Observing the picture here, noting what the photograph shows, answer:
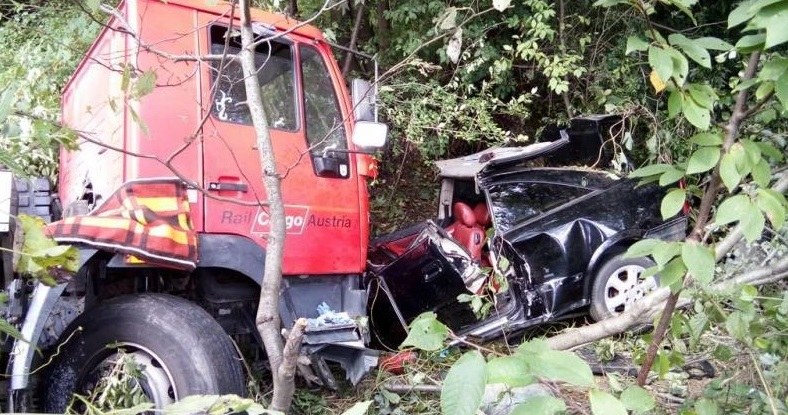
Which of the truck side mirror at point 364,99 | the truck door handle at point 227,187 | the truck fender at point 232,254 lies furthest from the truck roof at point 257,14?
the truck fender at point 232,254

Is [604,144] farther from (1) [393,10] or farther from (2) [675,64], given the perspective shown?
(2) [675,64]

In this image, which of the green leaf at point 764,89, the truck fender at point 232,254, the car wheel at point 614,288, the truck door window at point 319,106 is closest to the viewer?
the green leaf at point 764,89

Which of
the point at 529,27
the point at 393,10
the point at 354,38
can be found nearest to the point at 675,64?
the point at 529,27

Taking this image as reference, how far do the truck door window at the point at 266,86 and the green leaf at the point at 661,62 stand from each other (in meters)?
2.24

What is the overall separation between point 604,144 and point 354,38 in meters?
3.32

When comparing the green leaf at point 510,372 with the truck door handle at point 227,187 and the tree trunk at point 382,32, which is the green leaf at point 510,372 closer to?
the truck door handle at point 227,187

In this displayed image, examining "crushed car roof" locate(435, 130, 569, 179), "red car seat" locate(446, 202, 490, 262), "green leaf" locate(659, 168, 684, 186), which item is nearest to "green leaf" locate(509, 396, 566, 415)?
"green leaf" locate(659, 168, 684, 186)

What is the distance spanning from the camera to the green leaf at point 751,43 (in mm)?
1435

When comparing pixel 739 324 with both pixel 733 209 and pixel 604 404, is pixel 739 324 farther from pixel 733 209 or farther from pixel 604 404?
pixel 604 404

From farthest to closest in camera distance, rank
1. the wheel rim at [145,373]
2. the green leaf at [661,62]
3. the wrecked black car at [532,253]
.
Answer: the wrecked black car at [532,253] < the wheel rim at [145,373] < the green leaf at [661,62]

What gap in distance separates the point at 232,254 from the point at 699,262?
7.30 feet

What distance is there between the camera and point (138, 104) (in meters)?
3.10

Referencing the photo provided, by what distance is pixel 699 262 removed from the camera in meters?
1.48

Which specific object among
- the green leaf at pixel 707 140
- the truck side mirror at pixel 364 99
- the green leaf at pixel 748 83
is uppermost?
the truck side mirror at pixel 364 99
